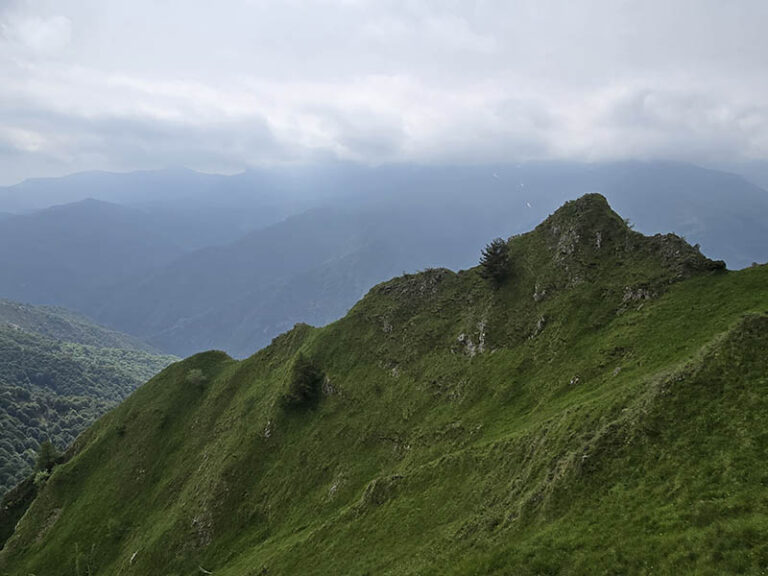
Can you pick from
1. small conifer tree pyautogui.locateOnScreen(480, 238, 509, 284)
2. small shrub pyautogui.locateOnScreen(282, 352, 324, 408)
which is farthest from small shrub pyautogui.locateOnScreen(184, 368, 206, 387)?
small conifer tree pyautogui.locateOnScreen(480, 238, 509, 284)

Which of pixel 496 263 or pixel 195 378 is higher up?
pixel 496 263

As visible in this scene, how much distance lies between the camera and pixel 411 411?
59.1m

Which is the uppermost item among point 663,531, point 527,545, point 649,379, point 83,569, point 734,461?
point 649,379

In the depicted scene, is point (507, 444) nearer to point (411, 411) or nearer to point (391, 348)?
point (411, 411)

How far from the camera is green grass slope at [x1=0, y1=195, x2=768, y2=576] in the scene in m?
25.4

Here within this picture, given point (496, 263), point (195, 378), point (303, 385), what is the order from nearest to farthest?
1. point (496, 263)
2. point (303, 385)
3. point (195, 378)

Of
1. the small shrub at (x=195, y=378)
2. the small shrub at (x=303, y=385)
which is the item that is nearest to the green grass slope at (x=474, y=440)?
the small shrub at (x=195, y=378)

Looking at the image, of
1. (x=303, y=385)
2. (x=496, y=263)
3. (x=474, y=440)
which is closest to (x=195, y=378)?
(x=303, y=385)

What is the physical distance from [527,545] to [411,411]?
32911 mm

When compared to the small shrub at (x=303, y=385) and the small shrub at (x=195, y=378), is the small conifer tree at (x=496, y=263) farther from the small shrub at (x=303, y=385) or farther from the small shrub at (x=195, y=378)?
the small shrub at (x=195, y=378)

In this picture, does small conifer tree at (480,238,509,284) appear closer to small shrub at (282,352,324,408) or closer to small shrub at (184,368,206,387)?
small shrub at (282,352,324,408)

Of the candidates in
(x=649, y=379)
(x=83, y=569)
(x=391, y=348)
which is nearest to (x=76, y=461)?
(x=83, y=569)

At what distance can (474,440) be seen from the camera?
4662cm

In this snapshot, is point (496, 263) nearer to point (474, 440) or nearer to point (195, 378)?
point (474, 440)
